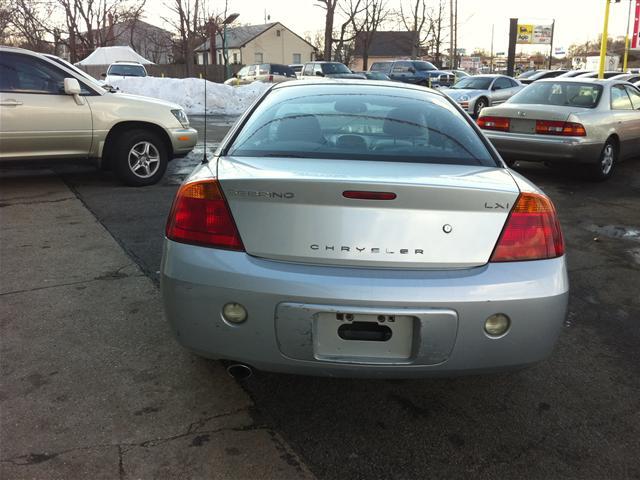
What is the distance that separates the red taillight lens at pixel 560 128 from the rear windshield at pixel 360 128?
16.1ft

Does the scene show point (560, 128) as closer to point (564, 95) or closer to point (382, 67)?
point (564, 95)

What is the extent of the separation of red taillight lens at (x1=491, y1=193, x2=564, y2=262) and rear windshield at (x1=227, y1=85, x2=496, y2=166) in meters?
0.50

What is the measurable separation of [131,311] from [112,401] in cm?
104

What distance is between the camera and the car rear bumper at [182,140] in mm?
7475

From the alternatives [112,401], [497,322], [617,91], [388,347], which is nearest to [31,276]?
[112,401]

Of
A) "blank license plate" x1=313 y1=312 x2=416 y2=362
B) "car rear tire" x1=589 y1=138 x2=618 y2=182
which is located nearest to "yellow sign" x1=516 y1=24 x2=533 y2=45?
"car rear tire" x1=589 y1=138 x2=618 y2=182

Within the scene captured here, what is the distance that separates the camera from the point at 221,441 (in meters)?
2.40

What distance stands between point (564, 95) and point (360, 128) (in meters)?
6.51

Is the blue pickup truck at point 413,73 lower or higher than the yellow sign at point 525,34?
lower

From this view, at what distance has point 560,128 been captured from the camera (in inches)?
307

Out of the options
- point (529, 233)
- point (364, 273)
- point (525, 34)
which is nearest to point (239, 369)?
point (364, 273)

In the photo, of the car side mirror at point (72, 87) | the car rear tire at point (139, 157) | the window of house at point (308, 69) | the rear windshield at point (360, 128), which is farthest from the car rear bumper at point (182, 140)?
the window of house at point (308, 69)

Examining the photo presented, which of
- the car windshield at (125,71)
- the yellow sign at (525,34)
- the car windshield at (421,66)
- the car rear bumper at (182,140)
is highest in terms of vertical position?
the yellow sign at (525,34)

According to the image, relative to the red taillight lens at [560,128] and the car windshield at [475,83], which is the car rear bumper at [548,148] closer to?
the red taillight lens at [560,128]
